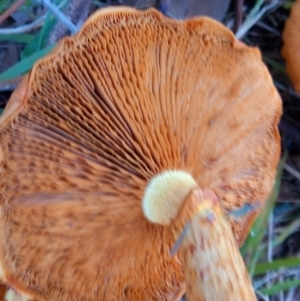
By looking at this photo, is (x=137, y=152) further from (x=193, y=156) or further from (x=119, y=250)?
(x=119, y=250)

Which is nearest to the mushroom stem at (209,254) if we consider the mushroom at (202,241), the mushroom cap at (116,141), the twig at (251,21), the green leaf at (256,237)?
the mushroom at (202,241)

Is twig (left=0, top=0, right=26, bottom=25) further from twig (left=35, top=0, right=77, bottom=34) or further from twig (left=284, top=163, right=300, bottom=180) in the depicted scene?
twig (left=284, top=163, right=300, bottom=180)

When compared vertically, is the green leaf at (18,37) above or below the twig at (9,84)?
above

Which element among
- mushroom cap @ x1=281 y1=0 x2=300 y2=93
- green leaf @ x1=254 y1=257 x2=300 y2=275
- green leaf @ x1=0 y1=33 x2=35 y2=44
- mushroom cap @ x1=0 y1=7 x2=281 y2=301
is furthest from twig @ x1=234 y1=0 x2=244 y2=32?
green leaf @ x1=254 y1=257 x2=300 y2=275

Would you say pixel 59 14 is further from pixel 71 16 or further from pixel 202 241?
pixel 202 241

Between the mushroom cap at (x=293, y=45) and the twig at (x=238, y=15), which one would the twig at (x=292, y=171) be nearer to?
the mushroom cap at (x=293, y=45)

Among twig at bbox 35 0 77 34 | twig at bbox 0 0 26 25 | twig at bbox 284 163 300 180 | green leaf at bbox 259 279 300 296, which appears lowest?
green leaf at bbox 259 279 300 296

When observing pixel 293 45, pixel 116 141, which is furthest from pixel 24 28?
pixel 293 45

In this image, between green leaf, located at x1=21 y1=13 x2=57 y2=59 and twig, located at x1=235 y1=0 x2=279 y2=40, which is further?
twig, located at x1=235 y1=0 x2=279 y2=40
